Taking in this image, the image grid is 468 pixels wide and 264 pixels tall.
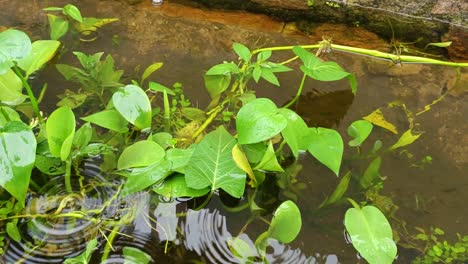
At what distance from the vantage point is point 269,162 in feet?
4.27

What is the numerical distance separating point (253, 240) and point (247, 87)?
585mm

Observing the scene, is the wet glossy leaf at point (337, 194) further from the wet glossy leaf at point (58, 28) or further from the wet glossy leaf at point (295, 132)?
the wet glossy leaf at point (58, 28)

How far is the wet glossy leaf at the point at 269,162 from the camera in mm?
1274

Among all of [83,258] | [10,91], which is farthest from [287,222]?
[10,91]

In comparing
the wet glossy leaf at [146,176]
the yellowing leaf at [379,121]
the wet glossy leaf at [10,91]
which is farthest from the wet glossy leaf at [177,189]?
the yellowing leaf at [379,121]

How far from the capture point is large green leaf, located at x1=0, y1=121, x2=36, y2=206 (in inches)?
45.1

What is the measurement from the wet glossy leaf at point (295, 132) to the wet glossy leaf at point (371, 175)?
0.83 ft

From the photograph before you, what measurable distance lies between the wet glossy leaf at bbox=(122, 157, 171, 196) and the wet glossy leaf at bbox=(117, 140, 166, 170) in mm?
14

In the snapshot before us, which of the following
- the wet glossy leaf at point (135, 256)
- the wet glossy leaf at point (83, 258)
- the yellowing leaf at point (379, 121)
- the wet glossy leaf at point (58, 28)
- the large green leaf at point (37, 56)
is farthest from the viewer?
the wet glossy leaf at point (58, 28)

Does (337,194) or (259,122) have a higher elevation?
(259,122)

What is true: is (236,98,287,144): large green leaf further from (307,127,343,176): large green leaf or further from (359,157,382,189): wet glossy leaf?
(359,157,382,189): wet glossy leaf

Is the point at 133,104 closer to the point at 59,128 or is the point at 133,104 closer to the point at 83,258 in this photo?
the point at 59,128

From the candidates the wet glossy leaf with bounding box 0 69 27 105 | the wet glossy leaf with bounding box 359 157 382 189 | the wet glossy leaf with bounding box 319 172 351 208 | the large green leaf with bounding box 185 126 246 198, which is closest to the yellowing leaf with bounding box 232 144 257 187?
the large green leaf with bounding box 185 126 246 198

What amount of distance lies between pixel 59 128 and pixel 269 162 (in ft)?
1.81
